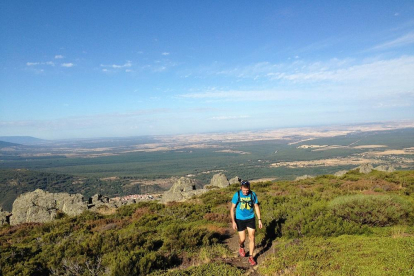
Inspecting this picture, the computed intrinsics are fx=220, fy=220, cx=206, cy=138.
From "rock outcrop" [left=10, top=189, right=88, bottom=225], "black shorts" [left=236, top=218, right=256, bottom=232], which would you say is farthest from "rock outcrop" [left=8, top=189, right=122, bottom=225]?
"black shorts" [left=236, top=218, right=256, bottom=232]

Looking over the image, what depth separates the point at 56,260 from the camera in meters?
6.38

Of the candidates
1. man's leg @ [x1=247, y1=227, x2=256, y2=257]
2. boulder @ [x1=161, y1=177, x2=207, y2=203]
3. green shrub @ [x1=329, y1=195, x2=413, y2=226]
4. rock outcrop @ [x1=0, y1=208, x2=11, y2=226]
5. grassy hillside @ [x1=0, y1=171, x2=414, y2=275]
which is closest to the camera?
grassy hillside @ [x1=0, y1=171, x2=414, y2=275]

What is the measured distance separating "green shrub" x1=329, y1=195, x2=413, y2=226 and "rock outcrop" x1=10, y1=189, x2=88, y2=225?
16.7m

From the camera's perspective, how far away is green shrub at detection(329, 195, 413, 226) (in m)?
7.86

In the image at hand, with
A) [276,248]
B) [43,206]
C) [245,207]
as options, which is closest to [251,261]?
[276,248]

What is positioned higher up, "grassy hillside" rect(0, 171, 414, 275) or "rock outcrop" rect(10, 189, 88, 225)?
"grassy hillside" rect(0, 171, 414, 275)

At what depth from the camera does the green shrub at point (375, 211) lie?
25.8ft

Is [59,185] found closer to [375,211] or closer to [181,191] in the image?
[181,191]

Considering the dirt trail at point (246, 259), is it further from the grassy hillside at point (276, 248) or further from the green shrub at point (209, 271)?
the green shrub at point (209, 271)

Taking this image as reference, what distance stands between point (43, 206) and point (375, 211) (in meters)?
21.9

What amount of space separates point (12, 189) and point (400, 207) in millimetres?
96938

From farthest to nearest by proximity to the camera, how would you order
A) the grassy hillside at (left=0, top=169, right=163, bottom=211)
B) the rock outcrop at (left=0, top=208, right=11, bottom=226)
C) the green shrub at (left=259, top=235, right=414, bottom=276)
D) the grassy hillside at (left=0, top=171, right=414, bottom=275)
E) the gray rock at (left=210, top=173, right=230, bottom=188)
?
the grassy hillside at (left=0, top=169, right=163, bottom=211) → the gray rock at (left=210, top=173, right=230, bottom=188) → the rock outcrop at (left=0, top=208, right=11, bottom=226) → the grassy hillside at (left=0, top=171, right=414, bottom=275) → the green shrub at (left=259, top=235, right=414, bottom=276)

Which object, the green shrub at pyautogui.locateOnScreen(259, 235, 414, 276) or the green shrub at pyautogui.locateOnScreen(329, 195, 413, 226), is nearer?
the green shrub at pyautogui.locateOnScreen(259, 235, 414, 276)

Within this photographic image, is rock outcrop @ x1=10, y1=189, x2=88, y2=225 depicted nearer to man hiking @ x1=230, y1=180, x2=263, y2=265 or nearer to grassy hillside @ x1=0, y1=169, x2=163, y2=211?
man hiking @ x1=230, y1=180, x2=263, y2=265
